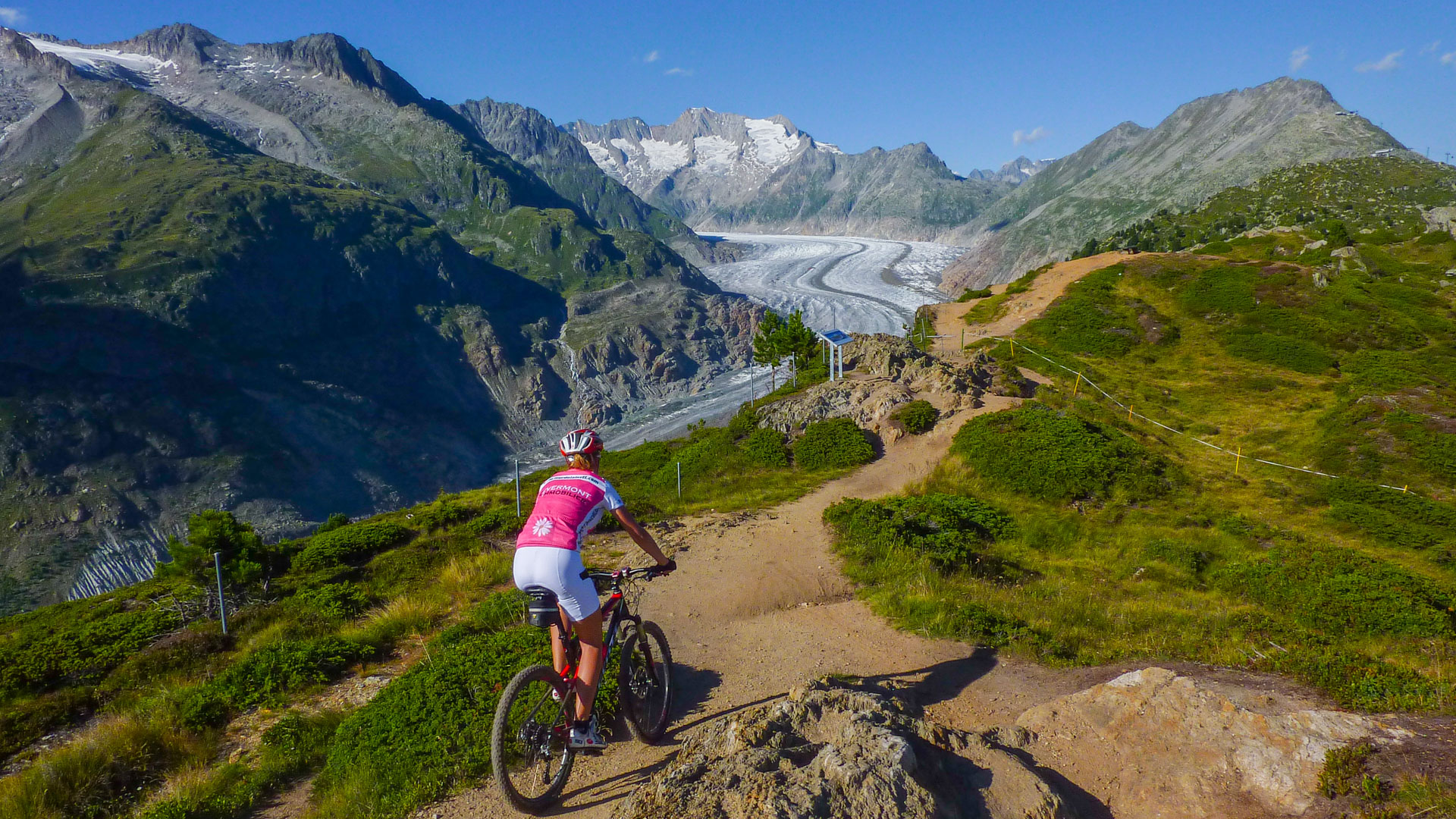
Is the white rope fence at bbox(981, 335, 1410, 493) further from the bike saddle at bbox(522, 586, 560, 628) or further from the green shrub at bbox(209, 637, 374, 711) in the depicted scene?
the green shrub at bbox(209, 637, 374, 711)

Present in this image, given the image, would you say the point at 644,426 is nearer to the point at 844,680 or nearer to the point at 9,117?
the point at 844,680

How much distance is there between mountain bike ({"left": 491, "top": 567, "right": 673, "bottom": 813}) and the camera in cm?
595

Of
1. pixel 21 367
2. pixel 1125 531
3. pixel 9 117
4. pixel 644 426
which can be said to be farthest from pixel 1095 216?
pixel 9 117

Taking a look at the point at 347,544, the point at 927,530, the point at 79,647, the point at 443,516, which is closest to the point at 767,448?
the point at 927,530

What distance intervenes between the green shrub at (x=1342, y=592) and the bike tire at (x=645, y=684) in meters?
11.4

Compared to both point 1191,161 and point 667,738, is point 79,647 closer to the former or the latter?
point 667,738

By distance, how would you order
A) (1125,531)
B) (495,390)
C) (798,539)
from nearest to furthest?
(798,539)
(1125,531)
(495,390)

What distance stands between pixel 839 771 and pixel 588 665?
2517mm

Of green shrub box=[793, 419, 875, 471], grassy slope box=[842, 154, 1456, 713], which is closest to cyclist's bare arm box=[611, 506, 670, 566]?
grassy slope box=[842, 154, 1456, 713]

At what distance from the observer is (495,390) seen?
6422 inches

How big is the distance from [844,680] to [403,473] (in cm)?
13026

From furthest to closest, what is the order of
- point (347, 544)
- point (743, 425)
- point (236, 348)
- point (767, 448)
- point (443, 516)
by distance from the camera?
point (236, 348), point (743, 425), point (767, 448), point (443, 516), point (347, 544)

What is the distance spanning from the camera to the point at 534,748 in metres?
6.10

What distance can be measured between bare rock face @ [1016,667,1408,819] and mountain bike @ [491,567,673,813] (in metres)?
3.81
